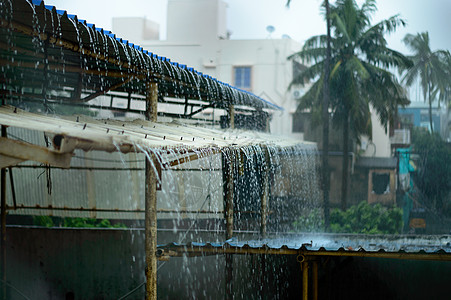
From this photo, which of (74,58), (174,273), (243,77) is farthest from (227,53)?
(74,58)

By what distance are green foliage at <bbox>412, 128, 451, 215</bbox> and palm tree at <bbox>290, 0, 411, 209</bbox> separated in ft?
7.67

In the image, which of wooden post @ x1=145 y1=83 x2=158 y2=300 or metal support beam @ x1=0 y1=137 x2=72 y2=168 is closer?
metal support beam @ x1=0 y1=137 x2=72 y2=168

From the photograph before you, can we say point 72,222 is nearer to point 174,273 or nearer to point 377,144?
point 174,273

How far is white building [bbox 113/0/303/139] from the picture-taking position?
91.7 feet

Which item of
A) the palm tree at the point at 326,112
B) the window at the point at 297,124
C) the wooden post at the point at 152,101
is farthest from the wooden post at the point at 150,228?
the window at the point at 297,124

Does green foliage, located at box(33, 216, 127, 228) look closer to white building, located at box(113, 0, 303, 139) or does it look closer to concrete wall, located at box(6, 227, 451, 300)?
concrete wall, located at box(6, 227, 451, 300)

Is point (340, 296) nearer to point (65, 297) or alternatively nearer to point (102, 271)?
point (102, 271)

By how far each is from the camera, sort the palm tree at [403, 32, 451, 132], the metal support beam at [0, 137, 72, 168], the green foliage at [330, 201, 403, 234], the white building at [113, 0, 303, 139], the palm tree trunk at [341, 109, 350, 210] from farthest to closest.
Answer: the palm tree at [403, 32, 451, 132] → the white building at [113, 0, 303, 139] → the palm tree trunk at [341, 109, 350, 210] → the green foliage at [330, 201, 403, 234] → the metal support beam at [0, 137, 72, 168]

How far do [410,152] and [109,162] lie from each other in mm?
15886

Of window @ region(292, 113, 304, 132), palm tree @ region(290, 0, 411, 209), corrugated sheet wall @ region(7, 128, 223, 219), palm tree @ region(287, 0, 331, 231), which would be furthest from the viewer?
window @ region(292, 113, 304, 132)

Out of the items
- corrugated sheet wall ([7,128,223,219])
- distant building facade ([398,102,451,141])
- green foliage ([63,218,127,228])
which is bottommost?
green foliage ([63,218,127,228])

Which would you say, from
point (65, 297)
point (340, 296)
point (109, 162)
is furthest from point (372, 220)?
point (65, 297)

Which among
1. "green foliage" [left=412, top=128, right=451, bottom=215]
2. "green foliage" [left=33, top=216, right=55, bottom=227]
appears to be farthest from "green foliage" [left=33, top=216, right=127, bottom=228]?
"green foliage" [left=412, top=128, right=451, bottom=215]

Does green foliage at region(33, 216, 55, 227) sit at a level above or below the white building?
below
